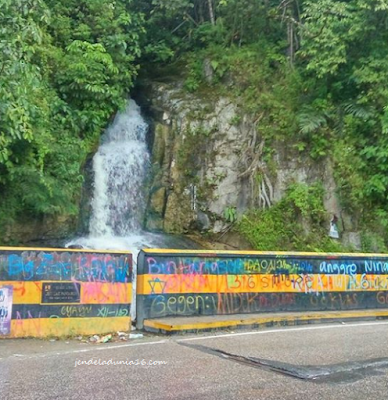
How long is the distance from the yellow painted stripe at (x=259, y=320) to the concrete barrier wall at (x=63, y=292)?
80 centimetres

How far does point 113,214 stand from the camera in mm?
19078

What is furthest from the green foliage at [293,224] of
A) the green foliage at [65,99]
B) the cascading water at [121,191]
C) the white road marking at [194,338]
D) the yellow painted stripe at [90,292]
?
the yellow painted stripe at [90,292]

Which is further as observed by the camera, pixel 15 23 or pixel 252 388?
pixel 15 23

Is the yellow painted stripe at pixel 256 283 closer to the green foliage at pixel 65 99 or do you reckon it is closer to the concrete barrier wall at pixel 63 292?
Result: the concrete barrier wall at pixel 63 292

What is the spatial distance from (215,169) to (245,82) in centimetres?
424

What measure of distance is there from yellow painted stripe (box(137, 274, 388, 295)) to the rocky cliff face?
6339mm

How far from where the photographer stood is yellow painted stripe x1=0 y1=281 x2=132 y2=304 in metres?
8.66

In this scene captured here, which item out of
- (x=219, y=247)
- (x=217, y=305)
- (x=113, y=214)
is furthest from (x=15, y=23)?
(x=219, y=247)

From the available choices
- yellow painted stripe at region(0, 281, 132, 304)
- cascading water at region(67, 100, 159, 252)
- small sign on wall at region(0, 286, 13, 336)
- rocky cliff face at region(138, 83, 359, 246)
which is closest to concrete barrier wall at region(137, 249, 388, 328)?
yellow painted stripe at region(0, 281, 132, 304)

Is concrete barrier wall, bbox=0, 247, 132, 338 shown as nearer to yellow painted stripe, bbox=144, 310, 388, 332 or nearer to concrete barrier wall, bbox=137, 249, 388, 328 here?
concrete barrier wall, bbox=137, 249, 388, 328

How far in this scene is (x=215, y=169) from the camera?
20.0 m

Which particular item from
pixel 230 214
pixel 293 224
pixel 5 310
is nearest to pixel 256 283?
pixel 5 310

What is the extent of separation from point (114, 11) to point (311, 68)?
28.0 feet

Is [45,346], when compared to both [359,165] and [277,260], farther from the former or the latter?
[359,165]
